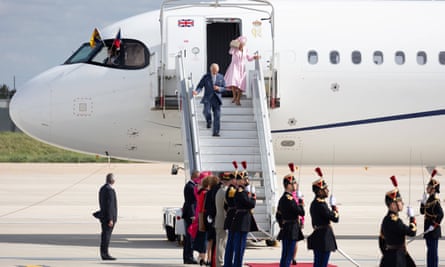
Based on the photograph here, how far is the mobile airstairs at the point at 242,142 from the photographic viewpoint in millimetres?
22942

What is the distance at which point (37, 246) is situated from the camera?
80.6 feet

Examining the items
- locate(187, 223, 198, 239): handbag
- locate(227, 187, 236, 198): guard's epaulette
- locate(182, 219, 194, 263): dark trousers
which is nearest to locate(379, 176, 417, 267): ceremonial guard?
locate(227, 187, 236, 198): guard's epaulette

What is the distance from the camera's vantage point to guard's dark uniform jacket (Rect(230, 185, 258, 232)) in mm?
19281

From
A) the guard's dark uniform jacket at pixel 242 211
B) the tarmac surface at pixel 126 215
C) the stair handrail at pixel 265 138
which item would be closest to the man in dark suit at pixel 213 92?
the stair handrail at pixel 265 138

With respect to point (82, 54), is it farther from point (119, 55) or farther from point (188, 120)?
point (188, 120)

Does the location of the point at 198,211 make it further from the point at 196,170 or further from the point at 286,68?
the point at 286,68

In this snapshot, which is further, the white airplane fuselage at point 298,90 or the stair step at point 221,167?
the white airplane fuselage at point 298,90

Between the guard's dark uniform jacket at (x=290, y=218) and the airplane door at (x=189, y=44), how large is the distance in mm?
6662

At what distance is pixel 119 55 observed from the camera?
25688 millimetres

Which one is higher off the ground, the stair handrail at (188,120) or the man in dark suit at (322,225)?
the stair handrail at (188,120)

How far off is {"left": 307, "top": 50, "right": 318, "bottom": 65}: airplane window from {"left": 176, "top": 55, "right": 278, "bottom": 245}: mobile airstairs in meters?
1.49

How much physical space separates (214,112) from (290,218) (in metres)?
5.31

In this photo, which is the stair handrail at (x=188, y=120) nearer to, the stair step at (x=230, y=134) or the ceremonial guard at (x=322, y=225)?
the stair step at (x=230, y=134)

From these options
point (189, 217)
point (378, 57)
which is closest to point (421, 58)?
point (378, 57)
